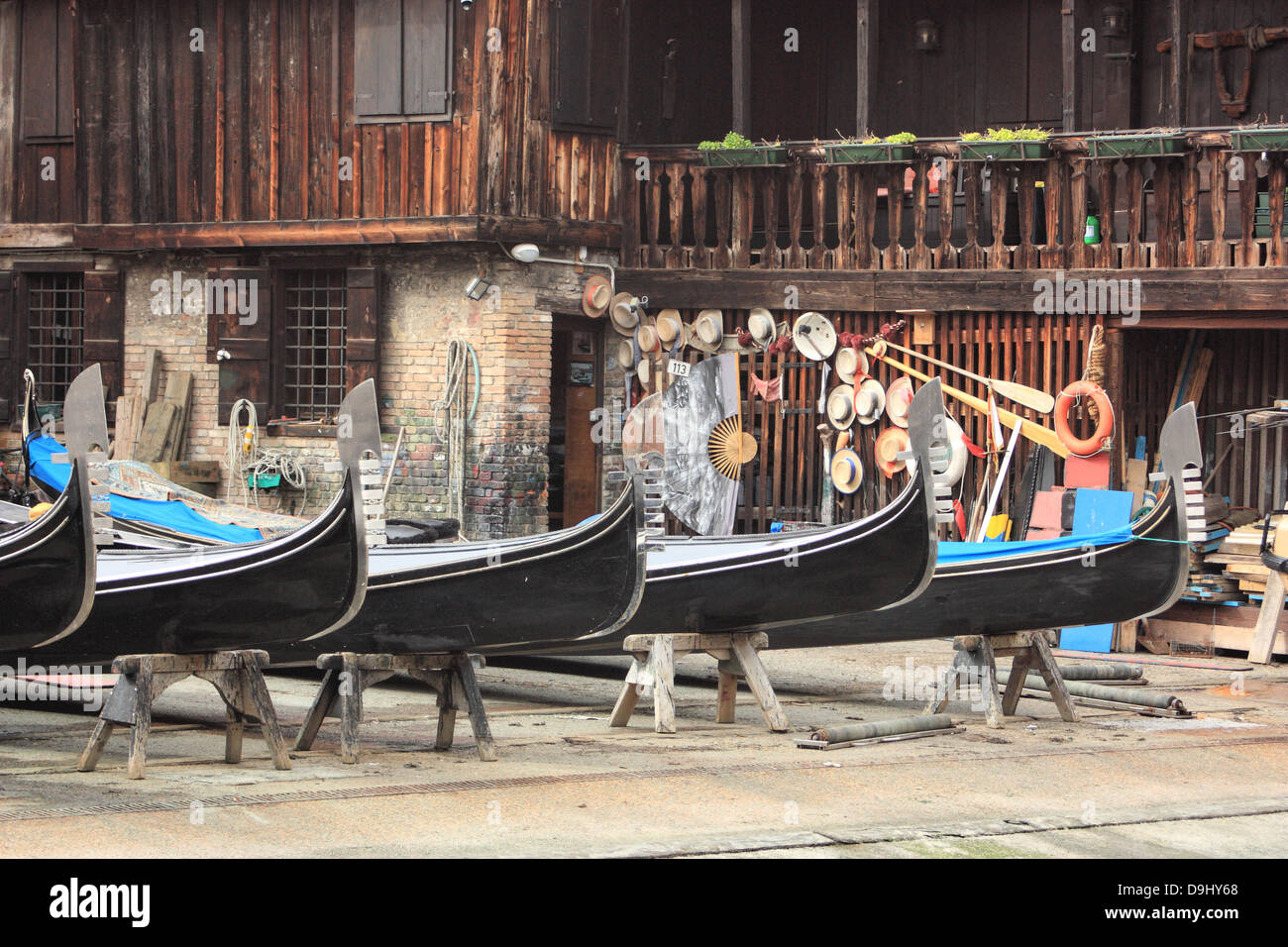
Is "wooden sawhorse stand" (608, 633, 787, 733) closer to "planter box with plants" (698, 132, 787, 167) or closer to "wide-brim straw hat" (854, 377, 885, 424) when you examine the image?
"wide-brim straw hat" (854, 377, 885, 424)

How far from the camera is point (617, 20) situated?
17422 mm

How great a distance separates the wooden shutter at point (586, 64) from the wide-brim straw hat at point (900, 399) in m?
3.81

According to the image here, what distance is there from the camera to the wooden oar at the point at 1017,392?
15.5m

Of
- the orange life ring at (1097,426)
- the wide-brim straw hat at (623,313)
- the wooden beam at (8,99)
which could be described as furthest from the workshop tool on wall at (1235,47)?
the wooden beam at (8,99)

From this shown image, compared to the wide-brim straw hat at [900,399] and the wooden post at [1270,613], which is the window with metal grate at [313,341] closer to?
the wide-brim straw hat at [900,399]

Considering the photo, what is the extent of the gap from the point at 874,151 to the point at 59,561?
975cm

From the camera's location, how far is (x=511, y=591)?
31.7ft

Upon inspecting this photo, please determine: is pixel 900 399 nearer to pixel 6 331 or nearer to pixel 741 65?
pixel 741 65

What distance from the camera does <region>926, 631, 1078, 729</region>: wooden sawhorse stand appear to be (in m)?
10.8

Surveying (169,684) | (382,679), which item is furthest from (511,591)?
(169,684)

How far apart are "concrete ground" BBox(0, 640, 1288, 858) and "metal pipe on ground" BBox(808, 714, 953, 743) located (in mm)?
85

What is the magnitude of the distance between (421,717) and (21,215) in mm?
9919
